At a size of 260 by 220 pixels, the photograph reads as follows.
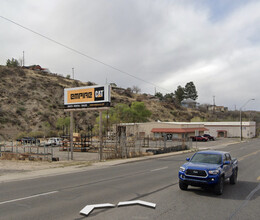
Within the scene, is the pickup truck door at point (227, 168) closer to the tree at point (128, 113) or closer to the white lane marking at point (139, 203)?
the white lane marking at point (139, 203)

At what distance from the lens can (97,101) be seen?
87.8ft

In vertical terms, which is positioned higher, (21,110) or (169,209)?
(21,110)

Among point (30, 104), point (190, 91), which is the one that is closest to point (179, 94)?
point (190, 91)

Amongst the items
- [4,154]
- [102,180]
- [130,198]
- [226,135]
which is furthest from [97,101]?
[226,135]

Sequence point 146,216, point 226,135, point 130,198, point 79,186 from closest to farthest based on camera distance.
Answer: point 146,216, point 130,198, point 79,186, point 226,135

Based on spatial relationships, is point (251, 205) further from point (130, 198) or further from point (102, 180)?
point (102, 180)

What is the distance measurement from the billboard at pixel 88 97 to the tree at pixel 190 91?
136m

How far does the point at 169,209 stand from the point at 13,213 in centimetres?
443

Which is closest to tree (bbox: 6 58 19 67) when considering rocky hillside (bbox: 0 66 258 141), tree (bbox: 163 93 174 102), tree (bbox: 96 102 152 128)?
rocky hillside (bbox: 0 66 258 141)

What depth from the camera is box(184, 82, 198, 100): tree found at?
159 m

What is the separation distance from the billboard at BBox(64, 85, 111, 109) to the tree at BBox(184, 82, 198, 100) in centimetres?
13628

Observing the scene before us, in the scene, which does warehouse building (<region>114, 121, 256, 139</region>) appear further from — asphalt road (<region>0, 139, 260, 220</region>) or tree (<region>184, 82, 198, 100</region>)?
tree (<region>184, 82, 198, 100</region>)

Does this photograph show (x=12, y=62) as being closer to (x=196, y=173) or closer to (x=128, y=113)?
(x=128, y=113)

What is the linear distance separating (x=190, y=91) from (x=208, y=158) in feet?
500
